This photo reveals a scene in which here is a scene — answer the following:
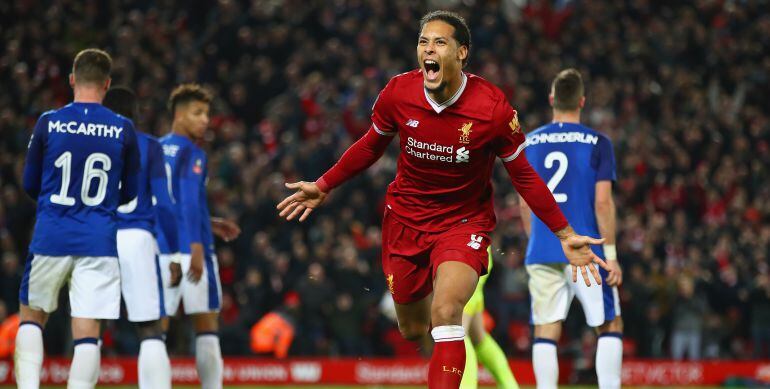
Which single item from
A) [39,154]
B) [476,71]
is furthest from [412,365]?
[39,154]

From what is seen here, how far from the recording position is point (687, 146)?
21.3 meters

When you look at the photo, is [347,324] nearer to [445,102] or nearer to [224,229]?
[224,229]

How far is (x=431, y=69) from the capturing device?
7074 millimetres

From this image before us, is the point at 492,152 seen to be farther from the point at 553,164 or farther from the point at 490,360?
the point at 490,360

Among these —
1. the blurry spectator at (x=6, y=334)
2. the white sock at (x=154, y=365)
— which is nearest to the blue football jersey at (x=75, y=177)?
the white sock at (x=154, y=365)

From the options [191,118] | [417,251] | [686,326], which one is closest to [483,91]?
[417,251]

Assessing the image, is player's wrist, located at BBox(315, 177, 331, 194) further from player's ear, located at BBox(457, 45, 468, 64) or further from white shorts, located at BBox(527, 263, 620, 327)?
white shorts, located at BBox(527, 263, 620, 327)

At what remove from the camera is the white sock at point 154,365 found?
27.8 ft

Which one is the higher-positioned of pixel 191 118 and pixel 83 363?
pixel 191 118

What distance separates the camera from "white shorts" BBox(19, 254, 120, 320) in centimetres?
783

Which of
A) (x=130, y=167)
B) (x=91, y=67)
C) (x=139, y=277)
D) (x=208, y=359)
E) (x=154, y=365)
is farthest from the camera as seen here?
(x=208, y=359)

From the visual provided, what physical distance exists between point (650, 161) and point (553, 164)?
11.9 m

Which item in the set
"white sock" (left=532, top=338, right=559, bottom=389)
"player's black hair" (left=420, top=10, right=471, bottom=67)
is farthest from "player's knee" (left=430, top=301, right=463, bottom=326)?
"white sock" (left=532, top=338, right=559, bottom=389)

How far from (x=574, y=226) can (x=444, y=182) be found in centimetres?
204
